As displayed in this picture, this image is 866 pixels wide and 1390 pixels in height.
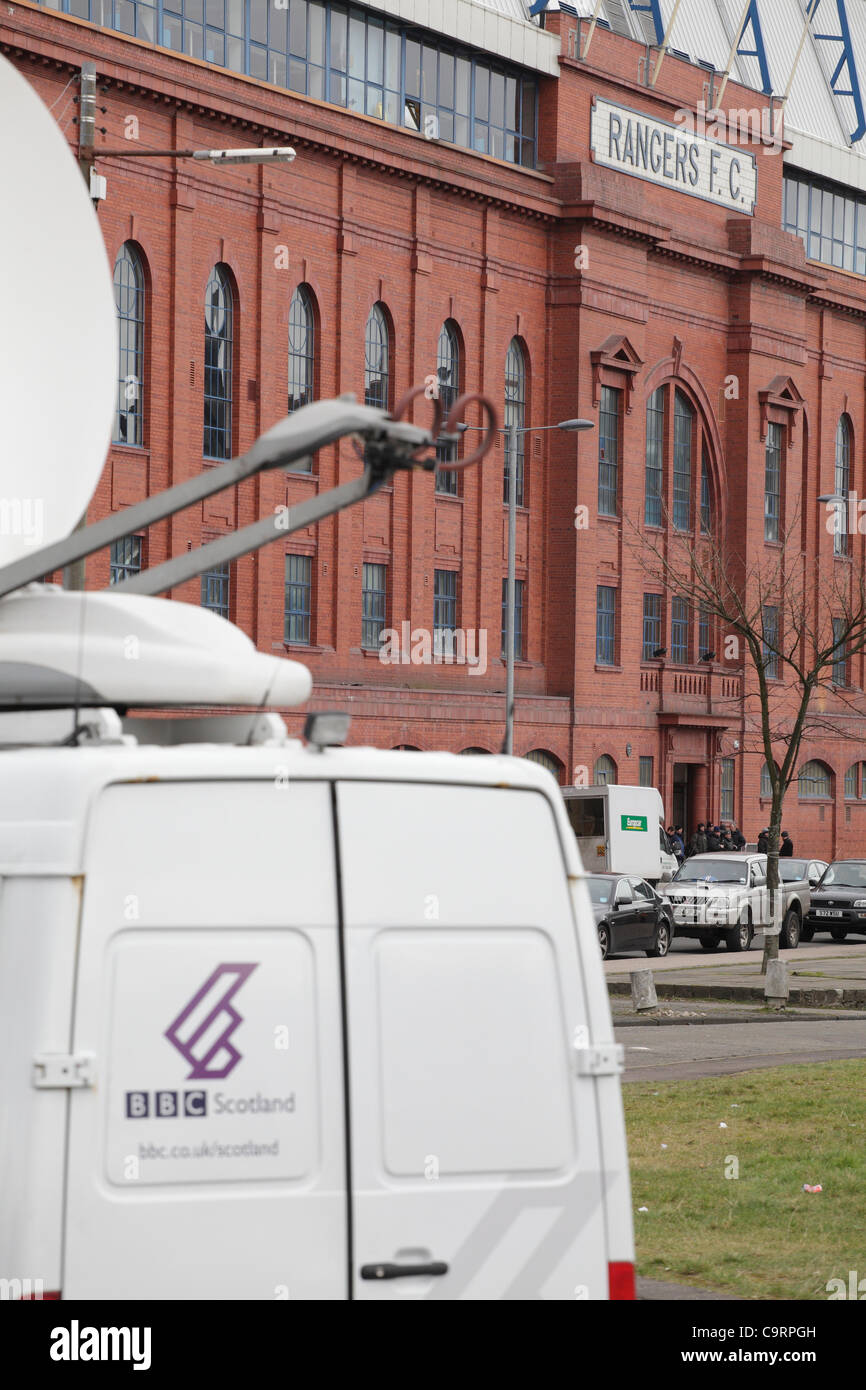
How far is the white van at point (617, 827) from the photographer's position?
41906 mm

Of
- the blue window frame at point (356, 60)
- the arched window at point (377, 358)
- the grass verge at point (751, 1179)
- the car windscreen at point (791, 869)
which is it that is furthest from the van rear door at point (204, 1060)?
the arched window at point (377, 358)

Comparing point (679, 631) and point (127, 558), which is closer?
point (127, 558)

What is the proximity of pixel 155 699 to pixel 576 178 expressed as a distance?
4969 centimetres

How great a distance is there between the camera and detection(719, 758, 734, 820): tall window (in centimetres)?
5944

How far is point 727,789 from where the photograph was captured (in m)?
59.8

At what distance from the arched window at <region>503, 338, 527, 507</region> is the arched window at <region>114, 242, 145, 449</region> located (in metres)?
12.7

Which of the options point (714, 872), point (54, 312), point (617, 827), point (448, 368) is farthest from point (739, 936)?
point (54, 312)

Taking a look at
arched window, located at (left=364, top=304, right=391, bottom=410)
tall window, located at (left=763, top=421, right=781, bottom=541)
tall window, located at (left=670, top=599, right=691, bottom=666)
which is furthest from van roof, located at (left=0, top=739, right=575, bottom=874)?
tall window, located at (left=763, top=421, right=781, bottom=541)

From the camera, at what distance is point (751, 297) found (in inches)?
2371

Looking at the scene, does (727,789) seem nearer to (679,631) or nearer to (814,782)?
(679,631)

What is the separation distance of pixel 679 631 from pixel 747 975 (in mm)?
31230

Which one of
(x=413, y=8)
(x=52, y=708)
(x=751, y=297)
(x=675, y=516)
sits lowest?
Answer: (x=52, y=708)
